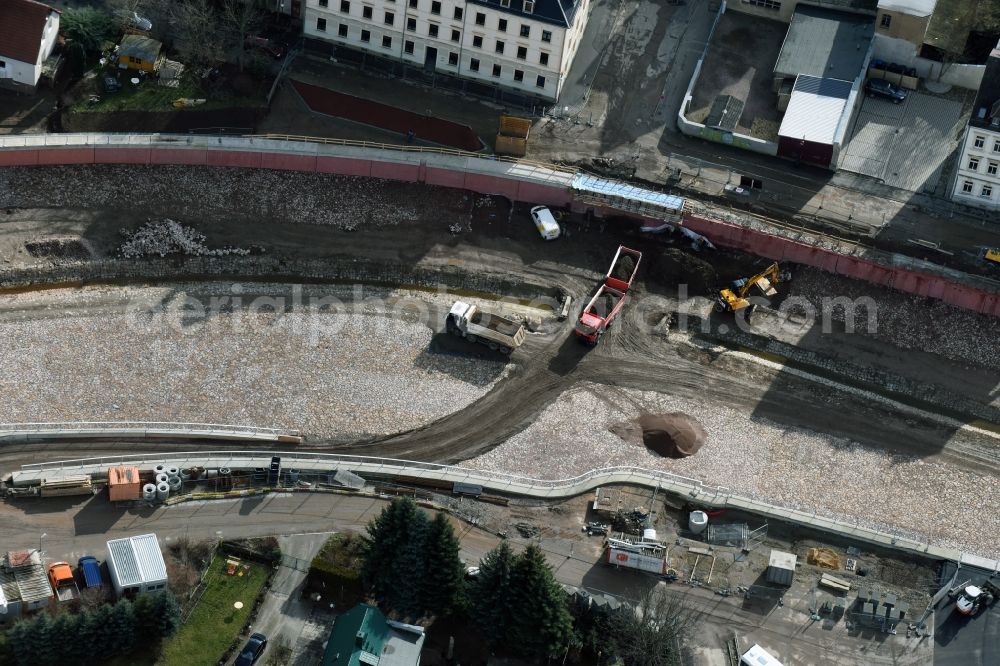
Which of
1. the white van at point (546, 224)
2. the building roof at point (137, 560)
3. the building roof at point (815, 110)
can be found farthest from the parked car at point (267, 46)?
the building roof at point (137, 560)

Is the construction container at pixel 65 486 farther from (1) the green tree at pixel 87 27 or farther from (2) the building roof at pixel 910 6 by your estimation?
(2) the building roof at pixel 910 6

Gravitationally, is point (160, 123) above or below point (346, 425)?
above

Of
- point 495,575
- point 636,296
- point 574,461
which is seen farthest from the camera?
point 636,296

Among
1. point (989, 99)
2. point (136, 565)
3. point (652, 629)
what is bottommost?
point (136, 565)

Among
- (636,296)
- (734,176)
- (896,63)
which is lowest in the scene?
(636,296)

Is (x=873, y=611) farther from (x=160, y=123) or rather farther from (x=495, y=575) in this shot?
(x=160, y=123)

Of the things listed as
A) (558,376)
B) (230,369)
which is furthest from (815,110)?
(230,369)

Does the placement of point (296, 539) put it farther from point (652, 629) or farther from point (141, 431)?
point (652, 629)

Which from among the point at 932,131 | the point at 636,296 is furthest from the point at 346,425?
the point at 932,131
